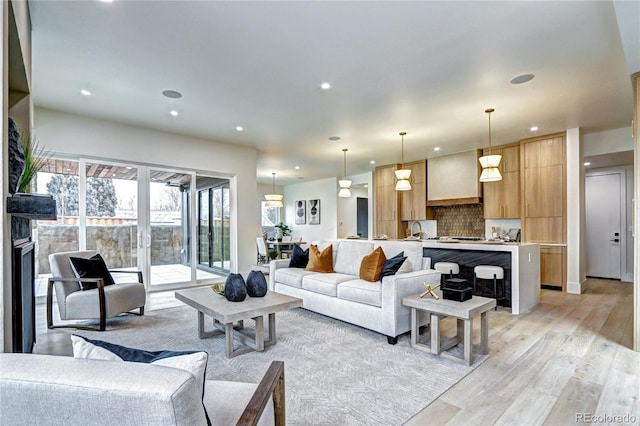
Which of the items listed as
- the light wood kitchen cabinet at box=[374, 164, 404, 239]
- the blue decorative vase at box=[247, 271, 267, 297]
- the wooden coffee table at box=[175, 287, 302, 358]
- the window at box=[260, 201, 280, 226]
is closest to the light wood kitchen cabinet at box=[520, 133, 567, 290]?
the light wood kitchen cabinet at box=[374, 164, 404, 239]

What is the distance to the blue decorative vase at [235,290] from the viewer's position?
3.00 metres

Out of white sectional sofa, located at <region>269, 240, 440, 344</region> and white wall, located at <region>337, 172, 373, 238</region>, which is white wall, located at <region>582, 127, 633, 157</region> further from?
white wall, located at <region>337, 172, 373, 238</region>

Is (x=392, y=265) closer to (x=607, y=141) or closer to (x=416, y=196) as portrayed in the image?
(x=416, y=196)

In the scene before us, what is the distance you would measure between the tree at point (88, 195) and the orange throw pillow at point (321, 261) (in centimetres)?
329

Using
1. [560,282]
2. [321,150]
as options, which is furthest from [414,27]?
[560,282]

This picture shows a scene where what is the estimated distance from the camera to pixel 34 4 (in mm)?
2377

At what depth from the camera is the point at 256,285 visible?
3156 millimetres

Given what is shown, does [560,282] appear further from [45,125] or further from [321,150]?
[45,125]

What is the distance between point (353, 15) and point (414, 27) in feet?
1.79

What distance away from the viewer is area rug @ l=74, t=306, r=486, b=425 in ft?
6.67

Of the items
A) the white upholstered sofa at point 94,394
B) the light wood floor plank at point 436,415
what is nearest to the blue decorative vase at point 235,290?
the light wood floor plank at point 436,415

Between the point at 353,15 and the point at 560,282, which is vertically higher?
the point at 353,15

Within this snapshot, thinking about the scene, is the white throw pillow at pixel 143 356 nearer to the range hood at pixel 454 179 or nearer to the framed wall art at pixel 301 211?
the range hood at pixel 454 179

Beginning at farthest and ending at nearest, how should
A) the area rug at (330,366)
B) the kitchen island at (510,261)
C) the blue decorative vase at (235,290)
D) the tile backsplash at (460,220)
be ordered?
1. the tile backsplash at (460,220)
2. the kitchen island at (510,261)
3. the blue decorative vase at (235,290)
4. the area rug at (330,366)
